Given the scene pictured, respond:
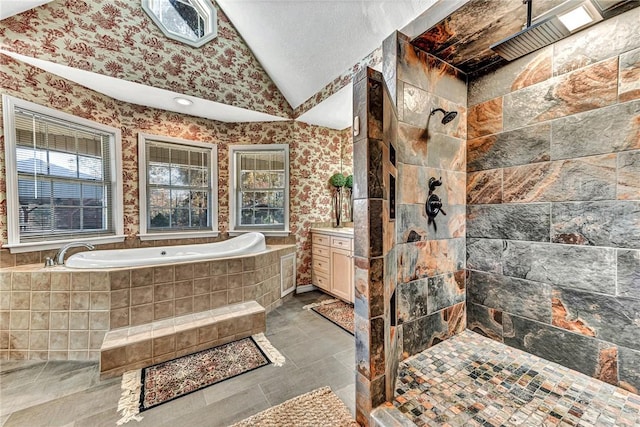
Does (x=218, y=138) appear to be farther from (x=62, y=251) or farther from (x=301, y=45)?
(x=62, y=251)

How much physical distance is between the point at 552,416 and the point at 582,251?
918mm

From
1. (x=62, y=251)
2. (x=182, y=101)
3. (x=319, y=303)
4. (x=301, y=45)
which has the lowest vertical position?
(x=319, y=303)

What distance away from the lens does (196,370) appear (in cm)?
181

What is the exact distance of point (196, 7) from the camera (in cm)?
283

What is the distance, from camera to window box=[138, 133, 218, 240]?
305 cm

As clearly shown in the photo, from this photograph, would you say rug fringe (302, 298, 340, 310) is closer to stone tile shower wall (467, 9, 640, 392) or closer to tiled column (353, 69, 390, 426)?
stone tile shower wall (467, 9, 640, 392)

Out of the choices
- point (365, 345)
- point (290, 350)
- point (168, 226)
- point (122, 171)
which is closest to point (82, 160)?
point (122, 171)

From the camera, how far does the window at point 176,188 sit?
10.0ft

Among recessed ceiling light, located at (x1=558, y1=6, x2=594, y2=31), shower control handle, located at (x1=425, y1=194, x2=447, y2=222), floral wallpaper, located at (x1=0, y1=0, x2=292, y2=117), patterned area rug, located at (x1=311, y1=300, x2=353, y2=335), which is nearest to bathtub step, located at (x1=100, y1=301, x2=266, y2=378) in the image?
patterned area rug, located at (x1=311, y1=300, x2=353, y2=335)

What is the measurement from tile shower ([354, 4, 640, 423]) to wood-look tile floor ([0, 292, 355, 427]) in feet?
1.82

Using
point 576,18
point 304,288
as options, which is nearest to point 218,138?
point 304,288

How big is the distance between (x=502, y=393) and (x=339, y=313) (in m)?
1.62

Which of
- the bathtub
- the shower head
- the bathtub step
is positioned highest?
the shower head

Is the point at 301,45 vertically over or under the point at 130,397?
over
